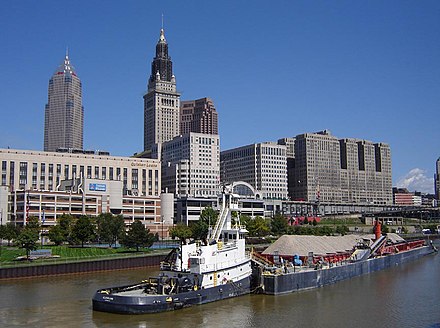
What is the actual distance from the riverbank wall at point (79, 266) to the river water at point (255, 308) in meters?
2.47

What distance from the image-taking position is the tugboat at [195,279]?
5069cm

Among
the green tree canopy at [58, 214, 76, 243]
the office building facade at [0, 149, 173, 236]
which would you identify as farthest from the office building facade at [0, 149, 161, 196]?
the green tree canopy at [58, 214, 76, 243]

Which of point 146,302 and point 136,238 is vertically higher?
point 136,238

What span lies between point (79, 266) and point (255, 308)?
3923 cm

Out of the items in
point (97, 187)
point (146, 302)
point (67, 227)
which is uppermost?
point (97, 187)

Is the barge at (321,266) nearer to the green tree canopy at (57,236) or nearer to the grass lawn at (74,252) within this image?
the grass lawn at (74,252)

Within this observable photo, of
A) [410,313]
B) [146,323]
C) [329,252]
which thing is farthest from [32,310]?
[329,252]

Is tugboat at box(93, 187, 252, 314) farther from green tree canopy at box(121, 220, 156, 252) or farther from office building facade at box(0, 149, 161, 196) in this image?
office building facade at box(0, 149, 161, 196)

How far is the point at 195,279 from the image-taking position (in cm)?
5616

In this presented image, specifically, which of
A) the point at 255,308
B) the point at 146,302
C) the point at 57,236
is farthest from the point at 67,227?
the point at 255,308

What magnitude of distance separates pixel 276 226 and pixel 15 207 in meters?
75.3

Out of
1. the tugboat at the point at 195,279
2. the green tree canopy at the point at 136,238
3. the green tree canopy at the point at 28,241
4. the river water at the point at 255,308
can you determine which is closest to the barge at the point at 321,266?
the river water at the point at 255,308

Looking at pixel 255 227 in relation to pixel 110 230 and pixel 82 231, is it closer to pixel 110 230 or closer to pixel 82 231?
pixel 110 230

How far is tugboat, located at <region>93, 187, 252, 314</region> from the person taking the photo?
5069 centimetres
